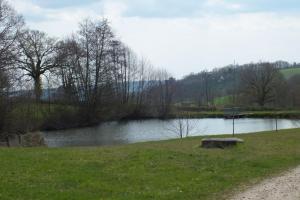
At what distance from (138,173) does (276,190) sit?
3164mm

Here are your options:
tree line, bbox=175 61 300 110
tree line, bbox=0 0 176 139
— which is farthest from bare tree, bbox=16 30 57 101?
tree line, bbox=175 61 300 110

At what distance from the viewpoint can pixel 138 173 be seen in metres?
11.1

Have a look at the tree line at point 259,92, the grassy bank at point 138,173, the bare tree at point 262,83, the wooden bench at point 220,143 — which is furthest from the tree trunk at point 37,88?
the bare tree at point 262,83

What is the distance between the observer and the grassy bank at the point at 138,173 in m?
8.90

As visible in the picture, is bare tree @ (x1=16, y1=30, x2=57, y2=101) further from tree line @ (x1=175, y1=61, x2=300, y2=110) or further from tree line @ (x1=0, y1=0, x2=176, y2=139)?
tree line @ (x1=175, y1=61, x2=300, y2=110)

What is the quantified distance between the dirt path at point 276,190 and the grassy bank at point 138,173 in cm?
39

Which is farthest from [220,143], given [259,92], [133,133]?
[259,92]

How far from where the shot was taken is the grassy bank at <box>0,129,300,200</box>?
29.2 ft

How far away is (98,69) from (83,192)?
172 feet

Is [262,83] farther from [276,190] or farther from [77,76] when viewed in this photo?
[276,190]

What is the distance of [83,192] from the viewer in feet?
29.0

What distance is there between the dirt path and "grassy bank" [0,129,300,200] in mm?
387

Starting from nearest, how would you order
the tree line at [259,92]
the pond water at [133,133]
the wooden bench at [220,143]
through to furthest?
the wooden bench at [220,143] → the pond water at [133,133] → the tree line at [259,92]

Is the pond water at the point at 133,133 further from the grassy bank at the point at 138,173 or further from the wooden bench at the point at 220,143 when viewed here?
the grassy bank at the point at 138,173
